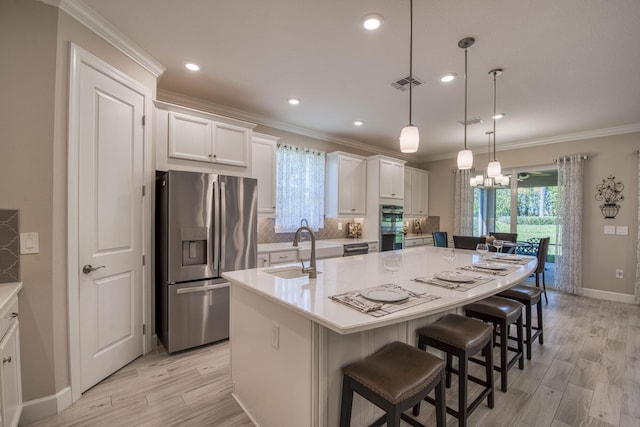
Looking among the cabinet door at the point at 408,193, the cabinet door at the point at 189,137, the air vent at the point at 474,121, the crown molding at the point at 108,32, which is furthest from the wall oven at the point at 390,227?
the crown molding at the point at 108,32

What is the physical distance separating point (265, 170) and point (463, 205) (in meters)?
4.54

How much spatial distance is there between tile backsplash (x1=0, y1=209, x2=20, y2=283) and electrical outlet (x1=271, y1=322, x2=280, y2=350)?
5.52 feet

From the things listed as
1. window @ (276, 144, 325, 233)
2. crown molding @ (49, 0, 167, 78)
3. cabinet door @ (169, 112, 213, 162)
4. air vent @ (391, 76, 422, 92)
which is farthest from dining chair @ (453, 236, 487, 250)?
crown molding @ (49, 0, 167, 78)

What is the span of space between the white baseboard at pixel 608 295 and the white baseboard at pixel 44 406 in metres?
6.89

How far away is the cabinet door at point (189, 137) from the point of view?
9.51ft

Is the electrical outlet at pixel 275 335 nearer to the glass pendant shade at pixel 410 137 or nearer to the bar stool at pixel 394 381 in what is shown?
the bar stool at pixel 394 381

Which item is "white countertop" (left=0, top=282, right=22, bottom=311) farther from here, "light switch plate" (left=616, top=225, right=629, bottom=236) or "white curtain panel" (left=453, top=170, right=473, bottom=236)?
"light switch plate" (left=616, top=225, right=629, bottom=236)

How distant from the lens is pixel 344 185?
492cm

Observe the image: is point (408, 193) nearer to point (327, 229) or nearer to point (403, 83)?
point (327, 229)

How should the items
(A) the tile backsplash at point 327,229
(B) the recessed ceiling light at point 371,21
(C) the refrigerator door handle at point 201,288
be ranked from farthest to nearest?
(A) the tile backsplash at point 327,229, (C) the refrigerator door handle at point 201,288, (B) the recessed ceiling light at point 371,21

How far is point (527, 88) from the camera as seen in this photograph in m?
3.12

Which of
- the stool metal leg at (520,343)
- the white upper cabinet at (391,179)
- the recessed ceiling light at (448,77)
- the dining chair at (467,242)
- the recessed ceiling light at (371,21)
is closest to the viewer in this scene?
the recessed ceiling light at (371,21)

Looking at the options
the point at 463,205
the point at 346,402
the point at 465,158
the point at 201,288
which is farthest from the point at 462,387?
the point at 463,205

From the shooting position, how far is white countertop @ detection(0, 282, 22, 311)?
4.77 feet
